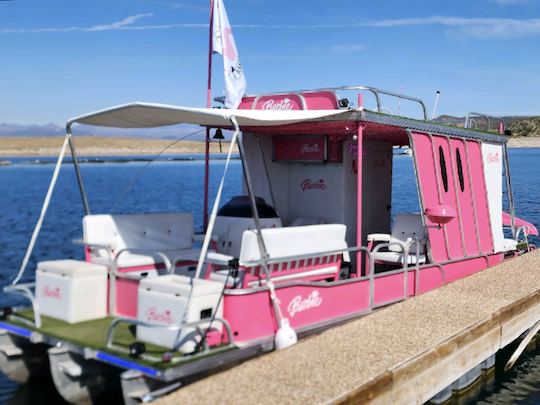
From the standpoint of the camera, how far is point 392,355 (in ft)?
23.5

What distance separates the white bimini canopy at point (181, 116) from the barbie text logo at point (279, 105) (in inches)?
61.7

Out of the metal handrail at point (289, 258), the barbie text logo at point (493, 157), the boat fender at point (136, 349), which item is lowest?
the boat fender at point (136, 349)

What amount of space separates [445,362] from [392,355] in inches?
36.2

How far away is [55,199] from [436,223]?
3574cm

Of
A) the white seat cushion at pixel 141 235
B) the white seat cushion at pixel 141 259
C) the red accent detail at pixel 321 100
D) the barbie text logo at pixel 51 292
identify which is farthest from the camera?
the red accent detail at pixel 321 100

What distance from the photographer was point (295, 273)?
8.83 metres

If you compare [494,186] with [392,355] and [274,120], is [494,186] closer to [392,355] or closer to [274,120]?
[274,120]

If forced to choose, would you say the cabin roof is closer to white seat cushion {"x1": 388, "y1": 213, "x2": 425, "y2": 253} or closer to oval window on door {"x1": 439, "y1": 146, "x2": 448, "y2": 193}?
oval window on door {"x1": 439, "y1": 146, "x2": 448, "y2": 193}

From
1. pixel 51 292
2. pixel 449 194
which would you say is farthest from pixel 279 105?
pixel 51 292

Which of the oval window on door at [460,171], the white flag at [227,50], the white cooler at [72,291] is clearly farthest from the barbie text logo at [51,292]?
the oval window on door at [460,171]

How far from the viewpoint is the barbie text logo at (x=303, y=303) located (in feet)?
26.2

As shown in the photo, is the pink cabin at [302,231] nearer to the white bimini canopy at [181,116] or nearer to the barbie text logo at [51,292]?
the white bimini canopy at [181,116]

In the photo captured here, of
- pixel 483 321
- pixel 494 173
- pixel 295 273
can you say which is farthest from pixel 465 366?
Answer: pixel 494 173

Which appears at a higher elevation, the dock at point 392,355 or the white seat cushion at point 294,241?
the white seat cushion at point 294,241
